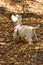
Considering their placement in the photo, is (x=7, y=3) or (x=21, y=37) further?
(x=7, y=3)

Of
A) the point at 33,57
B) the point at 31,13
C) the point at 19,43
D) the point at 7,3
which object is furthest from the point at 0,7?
the point at 33,57

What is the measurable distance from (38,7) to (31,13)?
0.74 m

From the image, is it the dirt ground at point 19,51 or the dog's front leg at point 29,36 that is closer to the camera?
the dirt ground at point 19,51

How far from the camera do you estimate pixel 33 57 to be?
18.3ft

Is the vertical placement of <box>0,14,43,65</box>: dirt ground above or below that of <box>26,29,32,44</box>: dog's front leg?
below

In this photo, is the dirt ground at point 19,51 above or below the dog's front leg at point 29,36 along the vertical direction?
below

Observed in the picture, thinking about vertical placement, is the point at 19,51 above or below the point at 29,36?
below

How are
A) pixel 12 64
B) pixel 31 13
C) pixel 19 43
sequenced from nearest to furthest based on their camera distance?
pixel 12 64 → pixel 19 43 → pixel 31 13

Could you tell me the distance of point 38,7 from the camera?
30.6 ft

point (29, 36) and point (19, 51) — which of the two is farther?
point (29, 36)

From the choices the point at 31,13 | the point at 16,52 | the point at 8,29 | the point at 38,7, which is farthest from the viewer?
the point at 38,7

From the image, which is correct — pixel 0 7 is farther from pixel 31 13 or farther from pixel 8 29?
pixel 8 29

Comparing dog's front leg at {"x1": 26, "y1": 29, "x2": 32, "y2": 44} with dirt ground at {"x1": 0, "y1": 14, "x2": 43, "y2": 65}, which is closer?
dirt ground at {"x1": 0, "y1": 14, "x2": 43, "y2": 65}

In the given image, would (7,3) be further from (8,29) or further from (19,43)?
(19,43)
